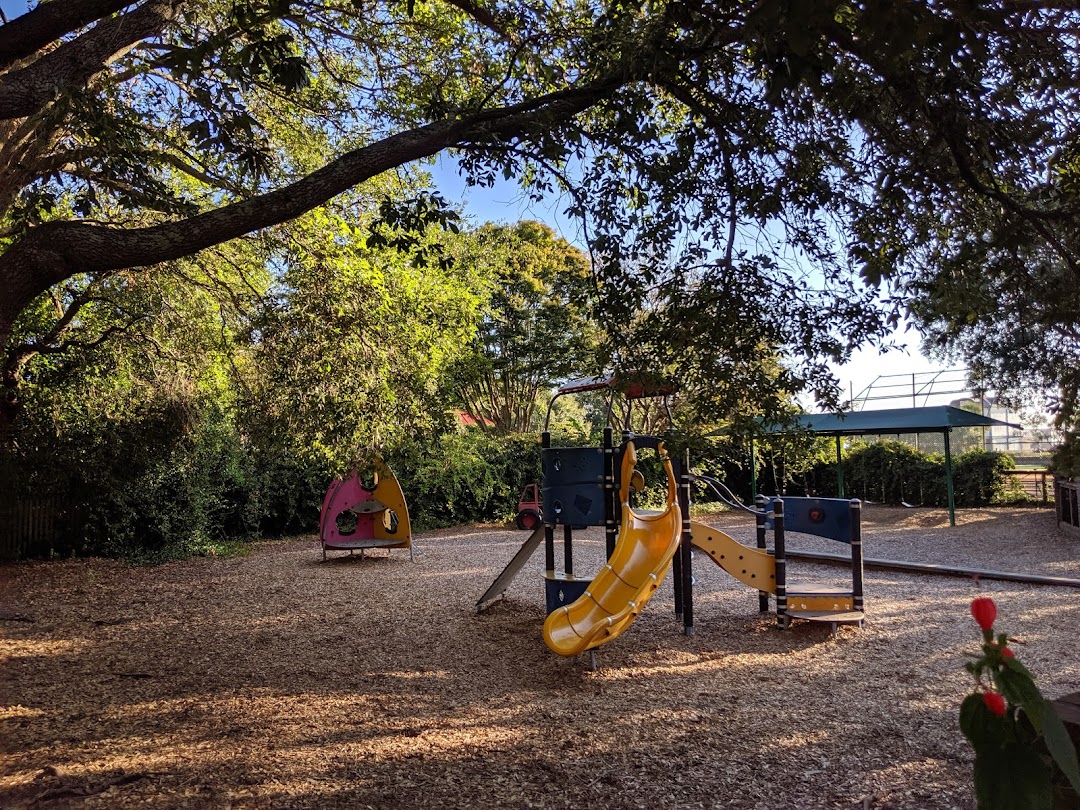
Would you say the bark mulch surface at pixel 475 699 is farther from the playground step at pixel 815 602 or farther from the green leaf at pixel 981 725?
the green leaf at pixel 981 725

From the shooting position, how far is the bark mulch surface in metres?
3.38

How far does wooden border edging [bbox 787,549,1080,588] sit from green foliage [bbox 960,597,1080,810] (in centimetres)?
741

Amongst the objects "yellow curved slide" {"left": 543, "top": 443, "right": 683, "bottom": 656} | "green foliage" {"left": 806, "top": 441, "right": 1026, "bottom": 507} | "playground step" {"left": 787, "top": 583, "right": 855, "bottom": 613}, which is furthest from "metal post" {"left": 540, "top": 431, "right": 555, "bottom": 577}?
"green foliage" {"left": 806, "top": 441, "right": 1026, "bottom": 507}

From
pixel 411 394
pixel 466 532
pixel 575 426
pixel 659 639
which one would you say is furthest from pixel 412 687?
pixel 575 426

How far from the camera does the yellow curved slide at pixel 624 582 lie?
5098 mm

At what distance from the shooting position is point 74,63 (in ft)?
16.6

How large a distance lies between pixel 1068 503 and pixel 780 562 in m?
9.52

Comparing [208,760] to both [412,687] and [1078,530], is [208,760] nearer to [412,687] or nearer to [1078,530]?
[412,687]

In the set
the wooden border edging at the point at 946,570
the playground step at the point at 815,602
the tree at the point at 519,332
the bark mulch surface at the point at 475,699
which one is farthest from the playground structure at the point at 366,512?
the tree at the point at 519,332

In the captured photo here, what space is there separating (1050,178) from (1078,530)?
32.5 feet

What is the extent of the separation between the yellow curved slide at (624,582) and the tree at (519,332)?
13243 mm

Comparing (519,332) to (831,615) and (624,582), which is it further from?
(624,582)

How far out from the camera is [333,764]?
363 cm

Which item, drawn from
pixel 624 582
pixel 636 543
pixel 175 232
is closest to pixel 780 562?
pixel 636 543
